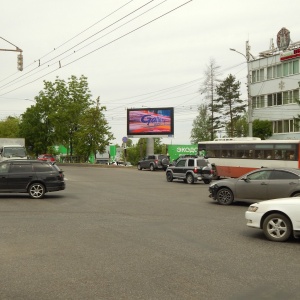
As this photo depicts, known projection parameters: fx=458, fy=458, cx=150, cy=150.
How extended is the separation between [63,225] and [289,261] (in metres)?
6.04

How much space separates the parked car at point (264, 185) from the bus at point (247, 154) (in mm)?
12612

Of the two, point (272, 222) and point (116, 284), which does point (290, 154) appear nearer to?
point (272, 222)

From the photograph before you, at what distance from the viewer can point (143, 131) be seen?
2329 inches

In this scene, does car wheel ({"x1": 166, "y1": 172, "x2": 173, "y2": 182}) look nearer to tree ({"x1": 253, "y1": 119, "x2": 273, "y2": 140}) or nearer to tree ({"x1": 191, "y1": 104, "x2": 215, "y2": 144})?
tree ({"x1": 253, "y1": 119, "x2": 273, "y2": 140})

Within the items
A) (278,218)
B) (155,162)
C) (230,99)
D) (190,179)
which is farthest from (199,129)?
(278,218)

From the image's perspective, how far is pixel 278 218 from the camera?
9.74 m

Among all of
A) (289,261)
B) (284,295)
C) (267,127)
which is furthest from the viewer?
(267,127)

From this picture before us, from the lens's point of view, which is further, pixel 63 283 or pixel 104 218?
pixel 104 218

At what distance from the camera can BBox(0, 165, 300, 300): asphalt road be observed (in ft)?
19.8

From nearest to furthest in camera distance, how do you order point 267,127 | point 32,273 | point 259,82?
1. point 32,273
2. point 267,127
3. point 259,82

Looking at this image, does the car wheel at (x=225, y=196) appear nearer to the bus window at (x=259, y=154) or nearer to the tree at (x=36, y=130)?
the bus window at (x=259, y=154)

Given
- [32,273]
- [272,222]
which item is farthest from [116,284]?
[272,222]

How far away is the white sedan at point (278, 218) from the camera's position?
9.48m

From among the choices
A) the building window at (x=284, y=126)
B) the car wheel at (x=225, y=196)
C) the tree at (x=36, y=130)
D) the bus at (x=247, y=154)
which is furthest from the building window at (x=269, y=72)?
the car wheel at (x=225, y=196)
